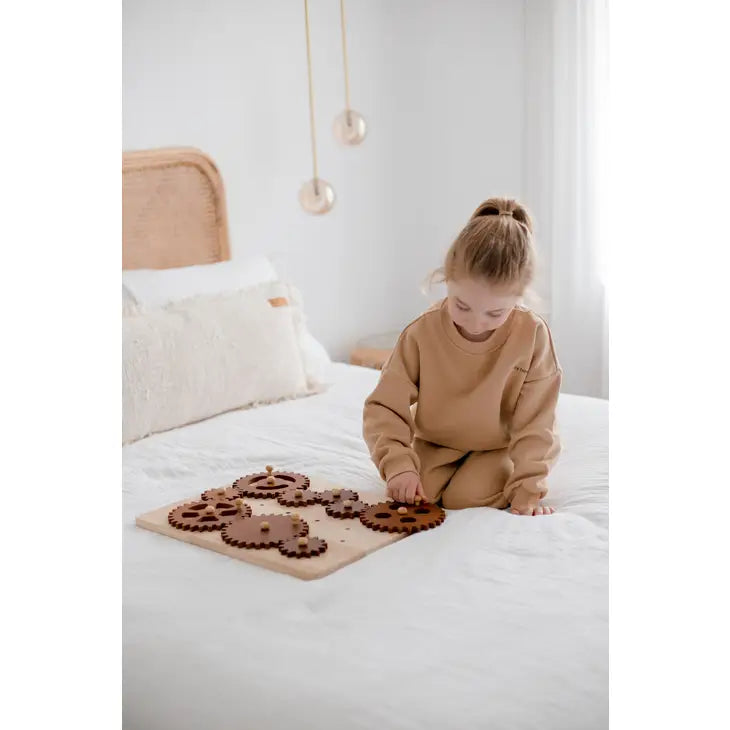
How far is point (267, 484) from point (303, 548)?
0.36m

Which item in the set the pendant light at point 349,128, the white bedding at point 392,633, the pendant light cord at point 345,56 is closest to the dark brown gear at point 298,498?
the white bedding at point 392,633

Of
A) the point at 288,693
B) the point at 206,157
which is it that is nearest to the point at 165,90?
the point at 206,157

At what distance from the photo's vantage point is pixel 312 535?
1.53 m

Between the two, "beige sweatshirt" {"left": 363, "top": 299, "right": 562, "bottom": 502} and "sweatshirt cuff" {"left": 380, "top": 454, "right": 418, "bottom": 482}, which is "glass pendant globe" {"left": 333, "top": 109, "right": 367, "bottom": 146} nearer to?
"beige sweatshirt" {"left": 363, "top": 299, "right": 562, "bottom": 502}

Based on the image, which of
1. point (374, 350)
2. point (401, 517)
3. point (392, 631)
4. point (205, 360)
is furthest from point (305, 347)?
point (392, 631)

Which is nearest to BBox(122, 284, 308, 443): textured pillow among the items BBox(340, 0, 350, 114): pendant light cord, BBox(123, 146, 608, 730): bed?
BBox(123, 146, 608, 730): bed

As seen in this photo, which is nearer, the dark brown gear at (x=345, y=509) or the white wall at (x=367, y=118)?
the dark brown gear at (x=345, y=509)

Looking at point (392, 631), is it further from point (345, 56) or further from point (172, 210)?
point (345, 56)

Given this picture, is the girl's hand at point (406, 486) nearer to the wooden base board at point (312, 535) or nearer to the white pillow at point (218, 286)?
the wooden base board at point (312, 535)

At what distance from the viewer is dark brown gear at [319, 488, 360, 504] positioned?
170 centimetres

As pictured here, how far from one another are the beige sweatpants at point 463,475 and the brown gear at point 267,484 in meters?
0.25

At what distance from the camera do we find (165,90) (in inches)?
112

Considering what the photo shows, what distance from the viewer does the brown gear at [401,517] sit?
155 cm
